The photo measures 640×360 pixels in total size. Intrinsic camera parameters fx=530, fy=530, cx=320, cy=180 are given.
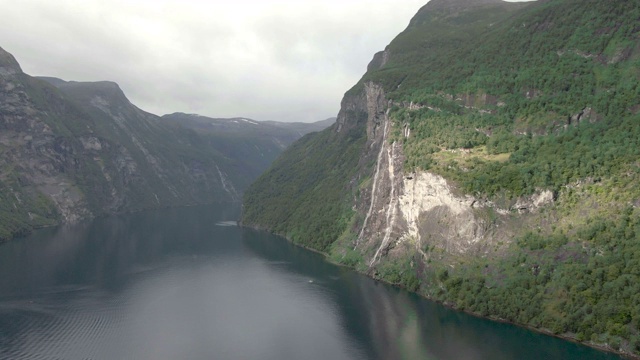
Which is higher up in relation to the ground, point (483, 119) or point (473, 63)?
point (473, 63)

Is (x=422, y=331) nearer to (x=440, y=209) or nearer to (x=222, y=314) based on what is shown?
(x=440, y=209)

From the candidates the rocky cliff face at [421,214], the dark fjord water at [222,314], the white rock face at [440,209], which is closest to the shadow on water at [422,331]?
the dark fjord water at [222,314]

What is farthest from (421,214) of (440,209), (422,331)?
(422,331)

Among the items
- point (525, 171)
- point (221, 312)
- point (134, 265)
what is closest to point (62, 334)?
point (221, 312)

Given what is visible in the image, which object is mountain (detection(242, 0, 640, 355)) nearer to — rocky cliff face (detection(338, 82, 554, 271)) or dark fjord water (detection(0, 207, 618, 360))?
rocky cliff face (detection(338, 82, 554, 271))

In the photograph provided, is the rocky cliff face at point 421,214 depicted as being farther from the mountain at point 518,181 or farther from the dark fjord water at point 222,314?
the dark fjord water at point 222,314

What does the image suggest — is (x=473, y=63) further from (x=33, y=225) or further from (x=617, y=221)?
(x=33, y=225)
